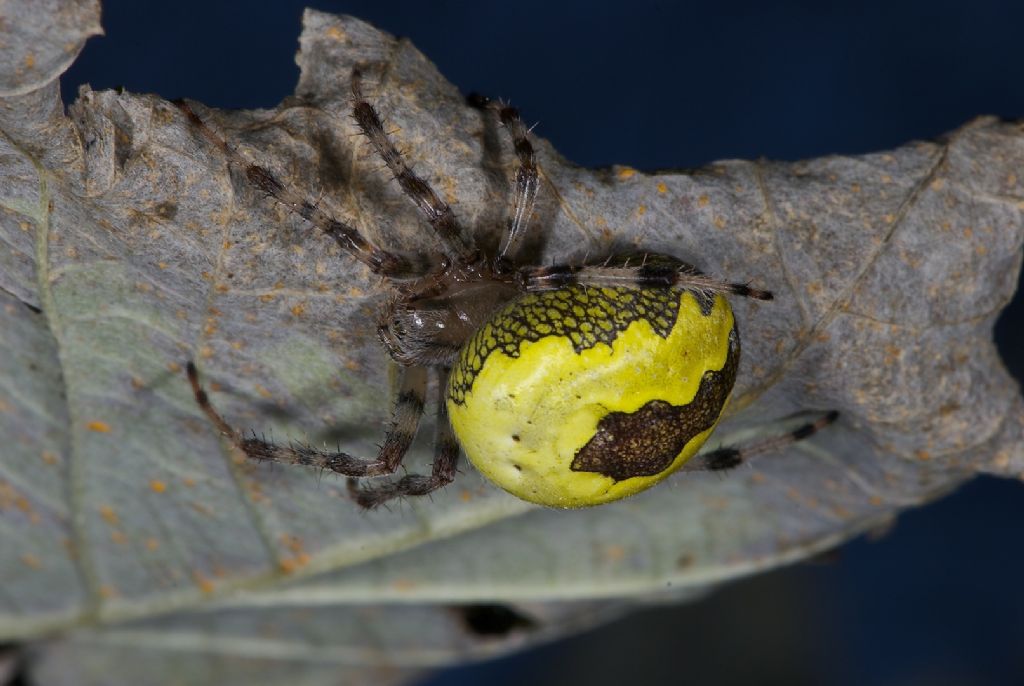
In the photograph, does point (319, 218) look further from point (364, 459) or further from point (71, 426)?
point (71, 426)

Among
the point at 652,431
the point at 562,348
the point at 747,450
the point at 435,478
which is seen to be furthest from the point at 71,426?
the point at 747,450

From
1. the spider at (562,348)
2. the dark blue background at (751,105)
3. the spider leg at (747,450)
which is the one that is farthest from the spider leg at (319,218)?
the spider leg at (747,450)

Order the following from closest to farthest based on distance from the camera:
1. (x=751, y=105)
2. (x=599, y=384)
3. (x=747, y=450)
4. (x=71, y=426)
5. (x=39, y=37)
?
(x=39, y=37), (x=599, y=384), (x=71, y=426), (x=747, y=450), (x=751, y=105)

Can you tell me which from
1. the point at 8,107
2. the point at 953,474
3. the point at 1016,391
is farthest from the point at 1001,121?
the point at 8,107

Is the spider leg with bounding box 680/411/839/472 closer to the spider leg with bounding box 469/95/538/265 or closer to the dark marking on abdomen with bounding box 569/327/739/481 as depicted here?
the dark marking on abdomen with bounding box 569/327/739/481

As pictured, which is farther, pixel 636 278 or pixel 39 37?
pixel 636 278

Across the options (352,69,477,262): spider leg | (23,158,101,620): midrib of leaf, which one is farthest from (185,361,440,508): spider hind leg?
(352,69,477,262): spider leg

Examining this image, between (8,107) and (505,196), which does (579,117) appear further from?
(8,107)
